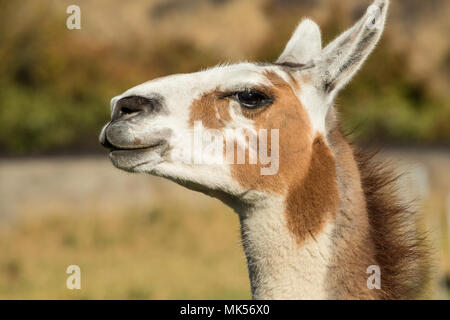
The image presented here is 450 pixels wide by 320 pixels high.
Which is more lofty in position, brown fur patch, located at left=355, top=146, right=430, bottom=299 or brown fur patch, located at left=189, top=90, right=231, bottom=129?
brown fur patch, located at left=189, top=90, right=231, bottom=129

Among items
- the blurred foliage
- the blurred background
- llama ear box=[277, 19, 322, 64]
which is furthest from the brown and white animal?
the blurred foliage

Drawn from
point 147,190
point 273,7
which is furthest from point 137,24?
point 147,190

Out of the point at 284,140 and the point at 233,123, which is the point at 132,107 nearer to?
the point at 233,123

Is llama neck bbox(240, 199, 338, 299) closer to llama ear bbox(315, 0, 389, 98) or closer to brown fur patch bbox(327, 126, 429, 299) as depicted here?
brown fur patch bbox(327, 126, 429, 299)

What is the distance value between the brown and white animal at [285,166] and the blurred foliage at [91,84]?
16357mm

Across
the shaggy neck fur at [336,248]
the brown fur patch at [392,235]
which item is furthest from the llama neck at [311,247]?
the brown fur patch at [392,235]

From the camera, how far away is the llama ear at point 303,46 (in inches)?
185

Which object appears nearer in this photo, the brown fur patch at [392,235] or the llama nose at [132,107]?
the llama nose at [132,107]

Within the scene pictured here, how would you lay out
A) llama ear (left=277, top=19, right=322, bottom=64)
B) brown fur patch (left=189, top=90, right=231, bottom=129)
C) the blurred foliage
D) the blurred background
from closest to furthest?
brown fur patch (left=189, top=90, right=231, bottom=129) → llama ear (left=277, top=19, right=322, bottom=64) → the blurred background → the blurred foliage

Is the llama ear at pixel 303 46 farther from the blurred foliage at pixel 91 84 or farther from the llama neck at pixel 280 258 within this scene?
the blurred foliage at pixel 91 84

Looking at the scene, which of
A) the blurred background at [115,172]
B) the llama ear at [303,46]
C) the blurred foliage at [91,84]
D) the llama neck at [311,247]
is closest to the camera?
the llama neck at [311,247]

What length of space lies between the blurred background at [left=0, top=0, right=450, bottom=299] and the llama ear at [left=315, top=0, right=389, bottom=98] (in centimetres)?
64

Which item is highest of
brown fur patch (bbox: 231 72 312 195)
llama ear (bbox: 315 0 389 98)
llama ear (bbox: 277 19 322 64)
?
llama ear (bbox: 277 19 322 64)

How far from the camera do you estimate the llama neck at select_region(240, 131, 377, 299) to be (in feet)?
13.1
